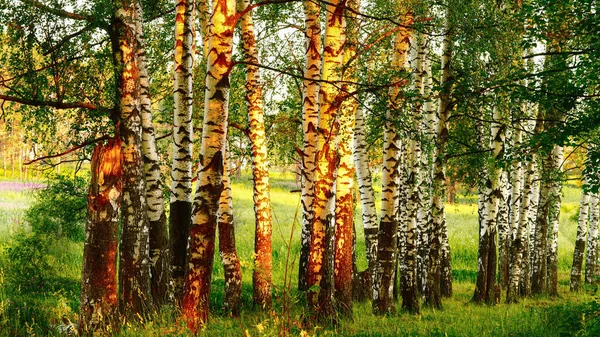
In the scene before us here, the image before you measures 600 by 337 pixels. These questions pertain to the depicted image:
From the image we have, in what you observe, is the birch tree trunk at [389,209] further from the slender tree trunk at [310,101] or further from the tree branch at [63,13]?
the tree branch at [63,13]

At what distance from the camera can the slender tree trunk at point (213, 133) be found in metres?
6.96

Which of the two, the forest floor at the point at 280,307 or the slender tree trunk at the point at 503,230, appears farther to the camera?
the slender tree trunk at the point at 503,230

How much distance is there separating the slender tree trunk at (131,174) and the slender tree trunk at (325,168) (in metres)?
2.59

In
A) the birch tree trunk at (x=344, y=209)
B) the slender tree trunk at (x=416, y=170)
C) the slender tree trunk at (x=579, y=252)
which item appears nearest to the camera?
the birch tree trunk at (x=344, y=209)

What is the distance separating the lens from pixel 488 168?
14.0m

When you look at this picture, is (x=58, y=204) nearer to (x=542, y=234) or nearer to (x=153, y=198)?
(x=153, y=198)

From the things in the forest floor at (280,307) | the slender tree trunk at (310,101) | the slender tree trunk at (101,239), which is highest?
the slender tree trunk at (310,101)

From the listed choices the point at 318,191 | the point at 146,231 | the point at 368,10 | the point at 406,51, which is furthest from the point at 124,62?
the point at 368,10

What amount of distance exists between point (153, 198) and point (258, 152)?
274 cm

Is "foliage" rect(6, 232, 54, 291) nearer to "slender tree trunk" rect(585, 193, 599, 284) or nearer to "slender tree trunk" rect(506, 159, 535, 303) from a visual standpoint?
"slender tree trunk" rect(506, 159, 535, 303)

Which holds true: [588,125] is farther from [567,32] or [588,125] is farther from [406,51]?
[406,51]

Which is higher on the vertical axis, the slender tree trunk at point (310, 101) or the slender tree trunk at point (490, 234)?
the slender tree trunk at point (310, 101)

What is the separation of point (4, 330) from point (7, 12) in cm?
482

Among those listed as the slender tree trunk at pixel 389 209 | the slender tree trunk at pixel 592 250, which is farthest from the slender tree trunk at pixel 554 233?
the slender tree trunk at pixel 389 209
